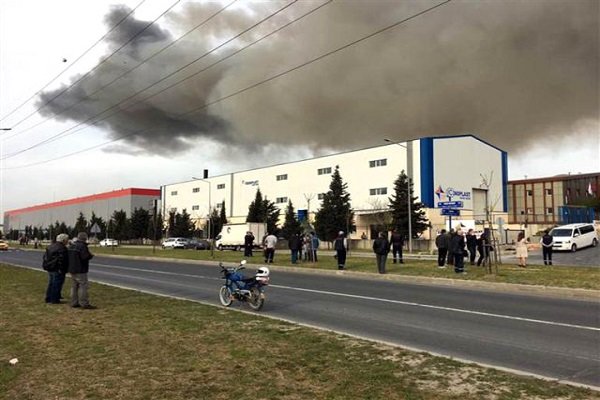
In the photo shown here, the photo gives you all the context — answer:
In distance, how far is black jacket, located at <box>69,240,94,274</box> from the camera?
10822 mm

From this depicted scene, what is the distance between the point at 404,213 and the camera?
182 feet

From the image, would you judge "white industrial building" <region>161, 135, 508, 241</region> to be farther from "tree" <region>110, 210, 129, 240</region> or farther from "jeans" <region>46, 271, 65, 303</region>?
"jeans" <region>46, 271, 65, 303</region>

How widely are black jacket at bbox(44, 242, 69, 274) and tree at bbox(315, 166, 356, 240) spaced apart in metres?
51.7

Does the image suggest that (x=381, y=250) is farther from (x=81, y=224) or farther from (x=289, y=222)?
(x=81, y=224)

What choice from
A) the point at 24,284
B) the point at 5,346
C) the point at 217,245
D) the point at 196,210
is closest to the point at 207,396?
the point at 5,346

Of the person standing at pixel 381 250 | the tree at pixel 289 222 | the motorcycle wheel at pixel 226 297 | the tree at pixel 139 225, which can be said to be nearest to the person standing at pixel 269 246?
the person standing at pixel 381 250

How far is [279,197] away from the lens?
3147 inches

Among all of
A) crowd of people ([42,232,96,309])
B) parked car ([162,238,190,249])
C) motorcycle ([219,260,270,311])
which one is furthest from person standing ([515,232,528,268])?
parked car ([162,238,190,249])

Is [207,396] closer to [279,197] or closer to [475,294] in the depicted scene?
[475,294]

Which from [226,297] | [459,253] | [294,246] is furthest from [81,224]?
[226,297]

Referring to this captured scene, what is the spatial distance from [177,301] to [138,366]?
5919mm

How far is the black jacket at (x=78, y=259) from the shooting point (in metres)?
10.8

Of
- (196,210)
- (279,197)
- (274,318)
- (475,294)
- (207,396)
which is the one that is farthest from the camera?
(196,210)

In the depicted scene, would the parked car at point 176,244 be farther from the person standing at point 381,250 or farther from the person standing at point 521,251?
the person standing at point 521,251
